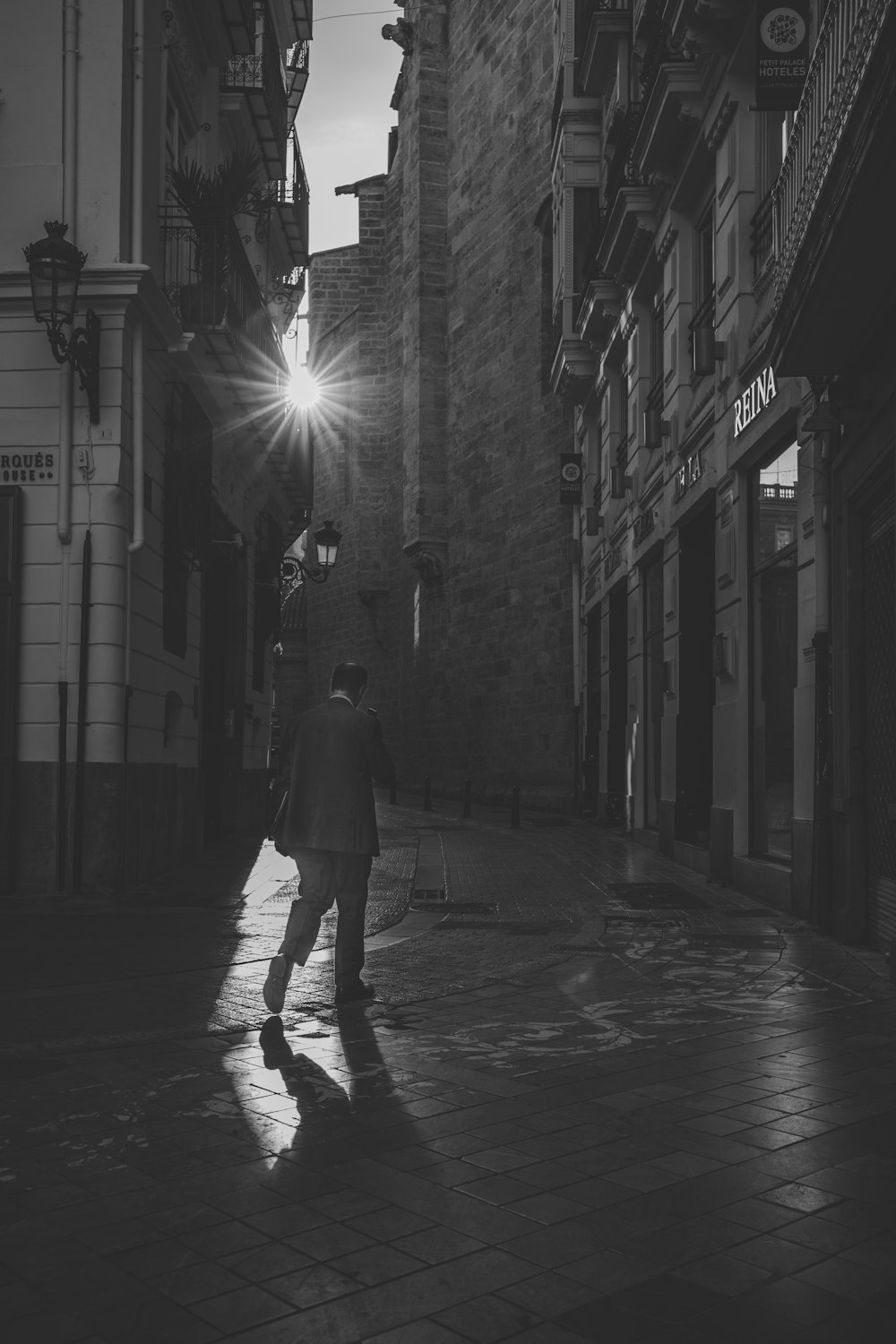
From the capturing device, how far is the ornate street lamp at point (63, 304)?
35.8 ft

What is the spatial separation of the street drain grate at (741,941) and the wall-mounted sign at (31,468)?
21.2 ft

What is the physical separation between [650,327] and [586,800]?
9.22 m

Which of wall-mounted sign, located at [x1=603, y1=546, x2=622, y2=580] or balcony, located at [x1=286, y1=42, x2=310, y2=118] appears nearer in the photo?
wall-mounted sign, located at [x1=603, y1=546, x2=622, y2=580]

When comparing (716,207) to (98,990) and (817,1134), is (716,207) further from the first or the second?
(817,1134)

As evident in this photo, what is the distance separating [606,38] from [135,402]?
12414 millimetres

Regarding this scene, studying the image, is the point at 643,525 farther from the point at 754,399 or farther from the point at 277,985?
the point at 277,985

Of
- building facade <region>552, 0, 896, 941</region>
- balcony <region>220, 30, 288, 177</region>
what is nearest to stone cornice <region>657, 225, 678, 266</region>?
building facade <region>552, 0, 896, 941</region>

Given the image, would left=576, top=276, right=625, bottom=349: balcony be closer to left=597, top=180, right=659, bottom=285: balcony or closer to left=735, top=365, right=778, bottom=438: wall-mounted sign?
left=597, top=180, right=659, bottom=285: balcony

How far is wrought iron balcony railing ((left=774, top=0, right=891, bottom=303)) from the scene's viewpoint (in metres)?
7.10

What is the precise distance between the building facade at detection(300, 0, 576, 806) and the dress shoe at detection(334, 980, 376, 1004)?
65.1 feet

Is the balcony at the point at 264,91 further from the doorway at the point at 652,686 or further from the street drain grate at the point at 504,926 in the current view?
the street drain grate at the point at 504,926

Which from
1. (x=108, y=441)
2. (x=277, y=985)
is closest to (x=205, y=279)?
(x=108, y=441)

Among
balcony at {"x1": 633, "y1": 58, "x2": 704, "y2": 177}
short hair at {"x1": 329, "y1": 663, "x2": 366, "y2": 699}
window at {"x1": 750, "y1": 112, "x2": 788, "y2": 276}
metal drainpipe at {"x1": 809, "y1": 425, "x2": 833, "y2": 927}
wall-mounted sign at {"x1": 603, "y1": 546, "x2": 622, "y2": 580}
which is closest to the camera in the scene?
short hair at {"x1": 329, "y1": 663, "x2": 366, "y2": 699}

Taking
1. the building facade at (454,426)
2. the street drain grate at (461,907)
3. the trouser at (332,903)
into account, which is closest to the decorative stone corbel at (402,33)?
the building facade at (454,426)
